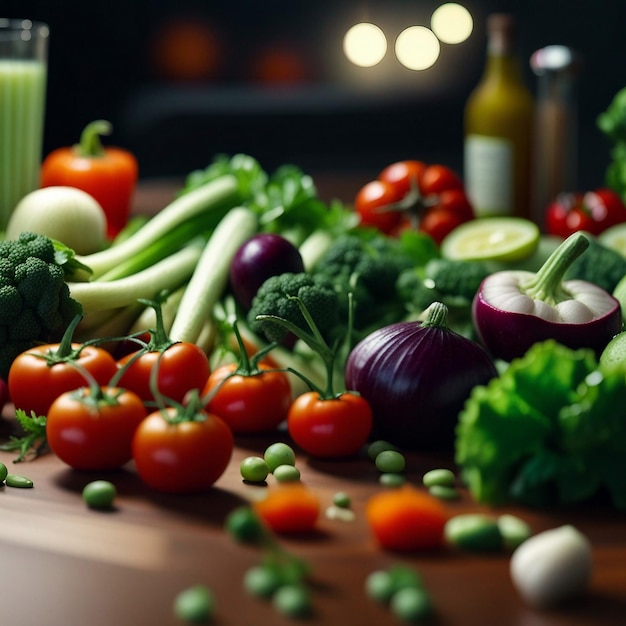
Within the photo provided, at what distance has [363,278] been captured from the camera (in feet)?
5.62

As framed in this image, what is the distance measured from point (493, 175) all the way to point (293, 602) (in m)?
1.80

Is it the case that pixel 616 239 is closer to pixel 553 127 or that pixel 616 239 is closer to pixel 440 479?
pixel 553 127

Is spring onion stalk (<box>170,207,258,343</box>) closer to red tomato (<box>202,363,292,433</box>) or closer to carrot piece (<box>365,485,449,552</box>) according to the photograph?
red tomato (<box>202,363,292,433</box>)

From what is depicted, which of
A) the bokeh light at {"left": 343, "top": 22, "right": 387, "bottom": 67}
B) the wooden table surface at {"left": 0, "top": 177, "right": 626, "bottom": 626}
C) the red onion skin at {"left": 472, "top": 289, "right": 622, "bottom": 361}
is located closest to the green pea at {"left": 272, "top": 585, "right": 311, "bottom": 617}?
the wooden table surface at {"left": 0, "top": 177, "right": 626, "bottom": 626}

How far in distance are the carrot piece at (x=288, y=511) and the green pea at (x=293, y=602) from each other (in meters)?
0.16

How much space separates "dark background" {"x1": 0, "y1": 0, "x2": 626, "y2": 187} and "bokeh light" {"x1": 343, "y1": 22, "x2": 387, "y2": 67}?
0.12 metres

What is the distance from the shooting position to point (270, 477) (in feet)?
4.21

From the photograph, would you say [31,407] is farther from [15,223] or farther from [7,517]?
[15,223]

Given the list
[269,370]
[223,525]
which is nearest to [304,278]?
[269,370]

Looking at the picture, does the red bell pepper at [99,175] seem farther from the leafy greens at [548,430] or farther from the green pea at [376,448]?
the leafy greens at [548,430]

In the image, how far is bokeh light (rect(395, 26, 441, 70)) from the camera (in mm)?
4641

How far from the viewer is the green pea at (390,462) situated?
1285 millimetres

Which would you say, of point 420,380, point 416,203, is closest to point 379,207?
point 416,203

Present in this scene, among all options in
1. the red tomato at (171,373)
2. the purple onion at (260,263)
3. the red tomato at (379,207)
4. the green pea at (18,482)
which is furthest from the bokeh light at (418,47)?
the green pea at (18,482)
